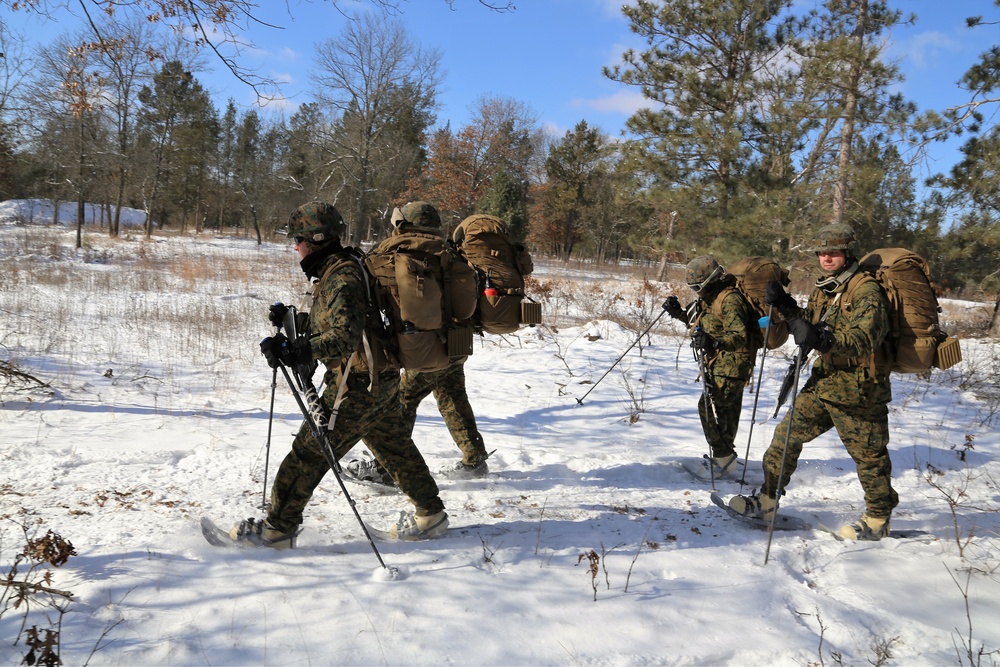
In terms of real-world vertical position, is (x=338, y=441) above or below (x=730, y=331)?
below

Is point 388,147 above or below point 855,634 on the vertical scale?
above

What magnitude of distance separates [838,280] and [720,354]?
52.0 inches

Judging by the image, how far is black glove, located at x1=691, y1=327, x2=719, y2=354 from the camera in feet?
16.0

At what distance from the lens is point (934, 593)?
10.6 ft

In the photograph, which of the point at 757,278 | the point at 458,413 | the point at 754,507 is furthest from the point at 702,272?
the point at 458,413

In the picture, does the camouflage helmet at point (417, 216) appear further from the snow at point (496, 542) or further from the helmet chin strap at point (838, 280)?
the helmet chin strap at point (838, 280)

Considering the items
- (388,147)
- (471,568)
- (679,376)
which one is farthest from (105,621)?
(388,147)

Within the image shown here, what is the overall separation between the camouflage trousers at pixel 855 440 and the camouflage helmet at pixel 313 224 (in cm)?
308

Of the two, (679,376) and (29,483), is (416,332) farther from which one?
(679,376)

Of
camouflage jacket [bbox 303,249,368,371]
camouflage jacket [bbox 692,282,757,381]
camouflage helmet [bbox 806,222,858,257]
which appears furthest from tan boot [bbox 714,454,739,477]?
camouflage jacket [bbox 303,249,368,371]

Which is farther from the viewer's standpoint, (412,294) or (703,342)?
(703,342)

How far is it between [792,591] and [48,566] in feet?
12.6

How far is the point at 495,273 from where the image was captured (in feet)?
14.1

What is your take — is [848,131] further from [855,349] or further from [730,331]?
[855,349]
